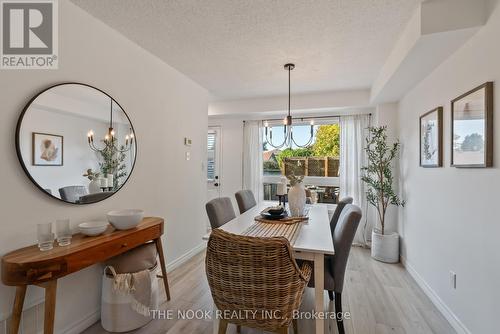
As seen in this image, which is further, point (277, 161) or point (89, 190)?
point (277, 161)

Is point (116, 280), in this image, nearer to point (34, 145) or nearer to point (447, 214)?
point (34, 145)

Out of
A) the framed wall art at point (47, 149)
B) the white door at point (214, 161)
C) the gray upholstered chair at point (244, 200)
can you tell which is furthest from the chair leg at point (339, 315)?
the white door at point (214, 161)

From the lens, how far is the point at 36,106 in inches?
62.5

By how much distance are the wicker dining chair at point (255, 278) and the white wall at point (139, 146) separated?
4.02ft

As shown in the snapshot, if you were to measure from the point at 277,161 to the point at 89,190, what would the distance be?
3.22 metres

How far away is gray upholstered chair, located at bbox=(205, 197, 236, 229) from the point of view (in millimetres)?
2172

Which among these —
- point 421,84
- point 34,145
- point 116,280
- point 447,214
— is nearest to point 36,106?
point 34,145

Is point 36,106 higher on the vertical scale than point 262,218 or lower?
higher

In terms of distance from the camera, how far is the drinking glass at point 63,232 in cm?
160

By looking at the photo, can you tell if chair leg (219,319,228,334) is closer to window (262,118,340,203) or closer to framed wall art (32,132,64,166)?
framed wall art (32,132,64,166)

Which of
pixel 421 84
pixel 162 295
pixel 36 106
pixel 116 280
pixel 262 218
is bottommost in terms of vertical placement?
pixel 162 295

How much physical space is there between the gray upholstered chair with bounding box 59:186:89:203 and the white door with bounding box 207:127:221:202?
2.96 metres

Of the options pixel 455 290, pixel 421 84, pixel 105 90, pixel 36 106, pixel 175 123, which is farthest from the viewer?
pixel 175 123

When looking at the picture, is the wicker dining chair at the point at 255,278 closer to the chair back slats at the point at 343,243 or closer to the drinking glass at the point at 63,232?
the chair back slats at the point at 343,243
